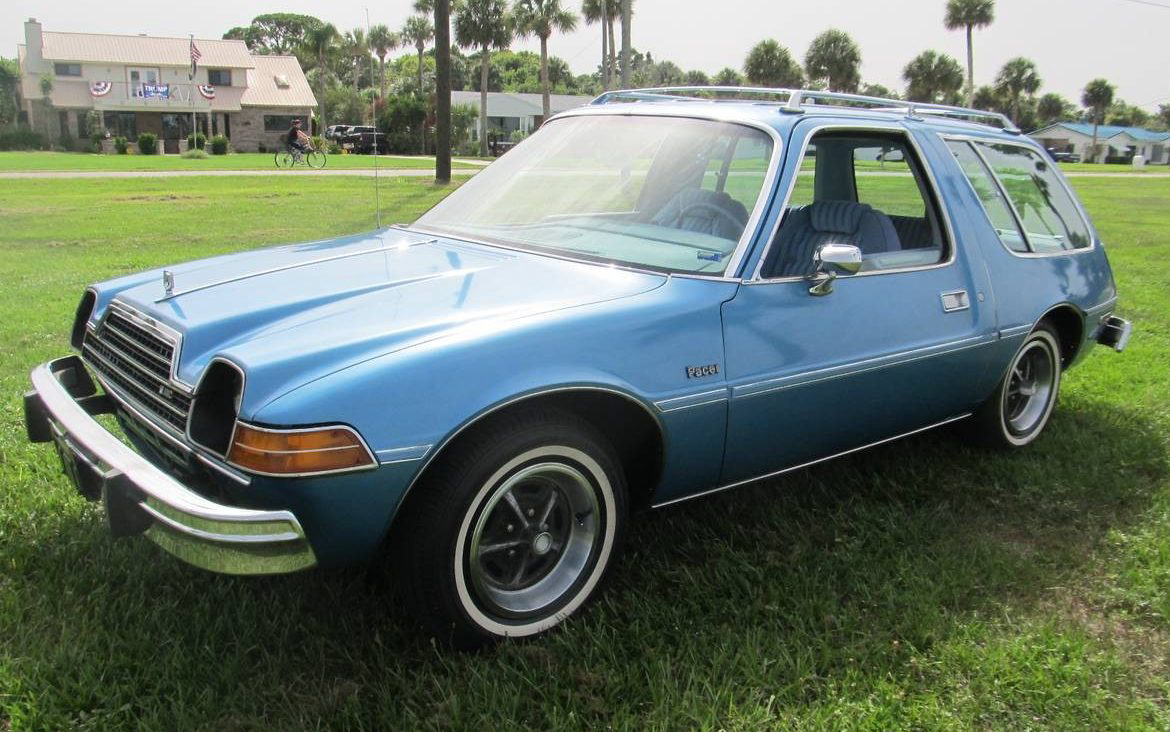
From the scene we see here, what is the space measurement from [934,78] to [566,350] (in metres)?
80.6

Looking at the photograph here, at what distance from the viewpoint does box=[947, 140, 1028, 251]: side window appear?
13.6ft

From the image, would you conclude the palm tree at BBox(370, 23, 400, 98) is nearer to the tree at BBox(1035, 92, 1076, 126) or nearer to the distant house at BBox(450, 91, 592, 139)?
the distant house at BBox(450, 91, 592, 139)

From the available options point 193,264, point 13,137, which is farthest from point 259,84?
point 193,264

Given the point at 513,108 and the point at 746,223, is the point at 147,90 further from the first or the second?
the point at 746,223

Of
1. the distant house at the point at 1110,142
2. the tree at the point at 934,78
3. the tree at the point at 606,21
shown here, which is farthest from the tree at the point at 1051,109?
the tree at the point at 606,21

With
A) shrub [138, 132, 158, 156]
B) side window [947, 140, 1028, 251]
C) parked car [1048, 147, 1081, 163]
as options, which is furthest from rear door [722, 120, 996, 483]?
shrub [138, 132, 158, 156]

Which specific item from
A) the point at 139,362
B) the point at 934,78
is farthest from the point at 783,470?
the point at 934,78

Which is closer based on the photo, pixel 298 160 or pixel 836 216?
pixel 836 216

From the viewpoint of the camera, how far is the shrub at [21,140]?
46438 millimetres

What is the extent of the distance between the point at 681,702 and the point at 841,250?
1.53 meters

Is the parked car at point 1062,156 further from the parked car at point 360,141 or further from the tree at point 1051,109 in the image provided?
the parked car at point 360,141

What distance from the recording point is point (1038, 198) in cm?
463

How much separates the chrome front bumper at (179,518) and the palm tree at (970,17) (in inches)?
2978

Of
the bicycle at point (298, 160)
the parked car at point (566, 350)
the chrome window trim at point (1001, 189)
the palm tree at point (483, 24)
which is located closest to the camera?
the parked car at point (566, 350)
